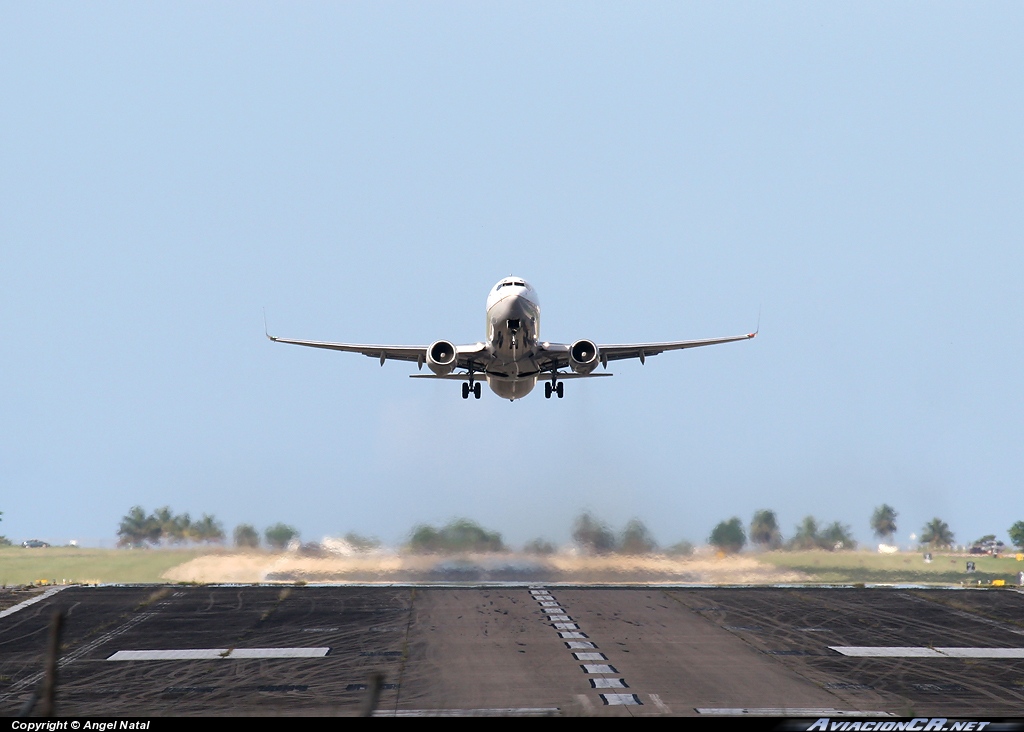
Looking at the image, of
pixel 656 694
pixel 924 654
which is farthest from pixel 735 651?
pixel 656 694

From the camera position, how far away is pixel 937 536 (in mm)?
70375

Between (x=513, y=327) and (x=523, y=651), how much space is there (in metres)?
12.4

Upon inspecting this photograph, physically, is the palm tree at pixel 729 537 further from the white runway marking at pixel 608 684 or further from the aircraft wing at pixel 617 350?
the white runway marking at pixel 608 684

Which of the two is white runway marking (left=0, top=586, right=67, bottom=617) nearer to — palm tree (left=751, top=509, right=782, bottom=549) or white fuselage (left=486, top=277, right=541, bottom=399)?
white fuselage (left=486, top=277, right=541, bottom=399)

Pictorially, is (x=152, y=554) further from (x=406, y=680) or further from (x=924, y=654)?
(x=924, y=654)

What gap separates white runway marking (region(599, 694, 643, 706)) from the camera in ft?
88.7

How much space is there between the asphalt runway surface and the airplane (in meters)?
10.7

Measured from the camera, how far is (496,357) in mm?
42250

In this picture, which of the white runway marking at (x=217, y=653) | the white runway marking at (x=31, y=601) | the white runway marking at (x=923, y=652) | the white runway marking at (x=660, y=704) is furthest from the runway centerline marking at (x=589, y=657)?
the white runway marking at (x=31, y=601)

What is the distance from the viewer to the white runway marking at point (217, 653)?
1388 inches

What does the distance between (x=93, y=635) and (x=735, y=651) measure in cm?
2571

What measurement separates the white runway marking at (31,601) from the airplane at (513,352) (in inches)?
743

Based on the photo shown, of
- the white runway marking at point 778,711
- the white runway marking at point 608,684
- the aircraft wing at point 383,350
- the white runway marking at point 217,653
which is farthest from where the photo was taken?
the aircraft wing at point 383,350

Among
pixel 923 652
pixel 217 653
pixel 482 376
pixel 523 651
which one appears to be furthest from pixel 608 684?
pixel 482 376
